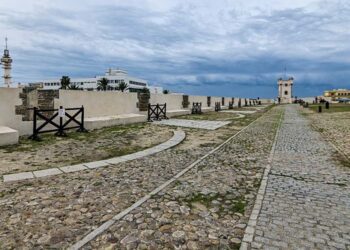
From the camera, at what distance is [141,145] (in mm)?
9719

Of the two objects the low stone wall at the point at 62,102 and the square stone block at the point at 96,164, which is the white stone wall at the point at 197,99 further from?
the square stone block at the point at 96,164

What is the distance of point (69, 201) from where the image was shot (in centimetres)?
446

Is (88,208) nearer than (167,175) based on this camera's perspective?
Yes

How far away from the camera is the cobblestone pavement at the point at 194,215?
329 centimetres

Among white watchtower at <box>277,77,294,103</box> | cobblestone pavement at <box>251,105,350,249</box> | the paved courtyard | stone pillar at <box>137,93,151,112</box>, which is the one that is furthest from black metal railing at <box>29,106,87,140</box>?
white watchtower at <box>277,77,294,103</box>

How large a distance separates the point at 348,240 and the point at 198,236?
1.78 meters

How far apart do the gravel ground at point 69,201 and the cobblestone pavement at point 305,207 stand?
6.81 feet

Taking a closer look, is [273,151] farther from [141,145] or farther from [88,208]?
[88,208]

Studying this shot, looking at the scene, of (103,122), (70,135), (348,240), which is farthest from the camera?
(103,122)

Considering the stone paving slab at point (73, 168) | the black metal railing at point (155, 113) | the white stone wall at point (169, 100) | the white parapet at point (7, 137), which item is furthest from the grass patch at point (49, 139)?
the white stone wall at point (169, 100)

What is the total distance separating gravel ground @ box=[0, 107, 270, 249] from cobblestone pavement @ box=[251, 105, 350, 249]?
2076 millimetres

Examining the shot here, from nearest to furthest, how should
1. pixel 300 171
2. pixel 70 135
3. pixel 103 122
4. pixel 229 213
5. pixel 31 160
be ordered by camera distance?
pixel 229 213
pixel 300 171
pixel 31 160
pixel 70 135
pixel 103 122

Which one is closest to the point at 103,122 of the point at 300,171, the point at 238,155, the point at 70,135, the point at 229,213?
the point at 70,135

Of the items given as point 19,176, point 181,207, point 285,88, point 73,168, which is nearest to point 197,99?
point 73,168
